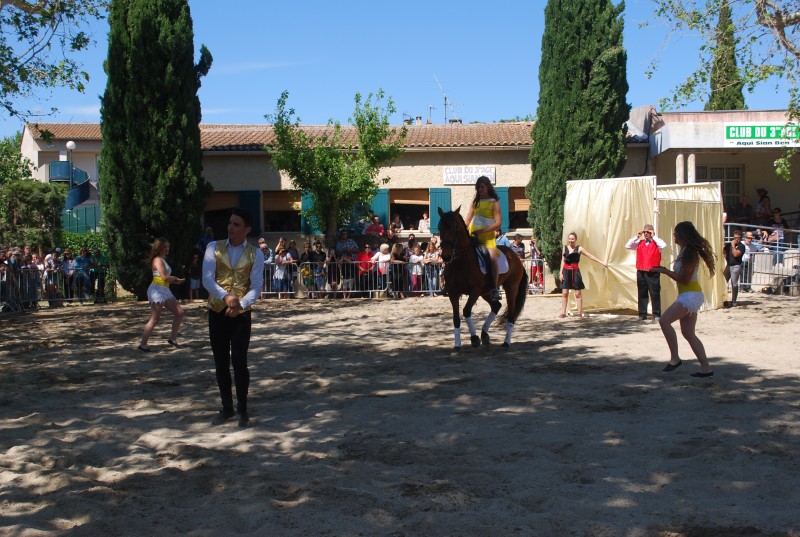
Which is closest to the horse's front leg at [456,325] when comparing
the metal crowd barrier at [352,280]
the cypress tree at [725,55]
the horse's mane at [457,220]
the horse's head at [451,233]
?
the horse's head at [451,233]

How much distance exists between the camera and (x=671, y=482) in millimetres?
5414

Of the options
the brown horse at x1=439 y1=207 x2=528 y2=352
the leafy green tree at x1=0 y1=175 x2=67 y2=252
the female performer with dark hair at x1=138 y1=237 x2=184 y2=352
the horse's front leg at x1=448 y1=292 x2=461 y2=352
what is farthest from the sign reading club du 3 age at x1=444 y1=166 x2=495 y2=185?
the leafy green tree at x1=0 y1=175 x2=67 y2=252

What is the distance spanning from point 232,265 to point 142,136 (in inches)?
631

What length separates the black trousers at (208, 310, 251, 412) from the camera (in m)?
7.20

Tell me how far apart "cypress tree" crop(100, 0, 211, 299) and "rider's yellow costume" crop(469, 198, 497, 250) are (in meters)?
12.4

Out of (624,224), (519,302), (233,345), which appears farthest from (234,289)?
(624,224)

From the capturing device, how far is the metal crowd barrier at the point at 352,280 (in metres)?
21.6

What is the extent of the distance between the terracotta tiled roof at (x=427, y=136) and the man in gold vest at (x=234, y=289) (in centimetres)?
1781

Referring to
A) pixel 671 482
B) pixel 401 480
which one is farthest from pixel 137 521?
pixel 671 482

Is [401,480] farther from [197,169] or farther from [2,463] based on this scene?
[197,169]

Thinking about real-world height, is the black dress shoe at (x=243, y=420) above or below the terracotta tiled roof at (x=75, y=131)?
below

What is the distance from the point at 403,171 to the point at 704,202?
1152cm

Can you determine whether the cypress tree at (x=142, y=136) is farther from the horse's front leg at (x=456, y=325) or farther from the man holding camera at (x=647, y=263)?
the horse's front leg at (x=456, y=325)

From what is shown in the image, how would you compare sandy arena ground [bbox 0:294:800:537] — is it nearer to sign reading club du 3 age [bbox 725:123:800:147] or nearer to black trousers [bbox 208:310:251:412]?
black trousers [bbox 208:310:251:412]
